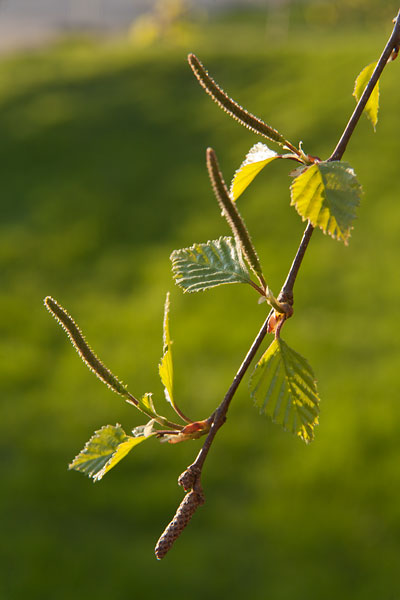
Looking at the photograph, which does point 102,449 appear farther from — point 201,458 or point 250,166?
point 250,166

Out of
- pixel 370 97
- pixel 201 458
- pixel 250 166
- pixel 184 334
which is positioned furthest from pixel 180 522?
pixel 184 334

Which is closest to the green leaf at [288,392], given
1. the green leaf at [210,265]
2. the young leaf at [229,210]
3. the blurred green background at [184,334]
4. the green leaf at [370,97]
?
the green leaf at [210,265]

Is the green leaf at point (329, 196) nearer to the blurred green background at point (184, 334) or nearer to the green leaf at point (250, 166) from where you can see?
the green leaf at point (250, 166)

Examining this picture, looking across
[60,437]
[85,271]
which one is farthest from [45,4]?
[60,437]

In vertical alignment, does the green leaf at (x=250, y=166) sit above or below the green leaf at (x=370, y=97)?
below

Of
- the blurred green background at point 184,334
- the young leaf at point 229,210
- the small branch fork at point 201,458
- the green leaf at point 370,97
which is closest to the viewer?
the young leaf at point 229,210

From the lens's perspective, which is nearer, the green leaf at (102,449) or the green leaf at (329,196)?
the green leaf at (329,196)
